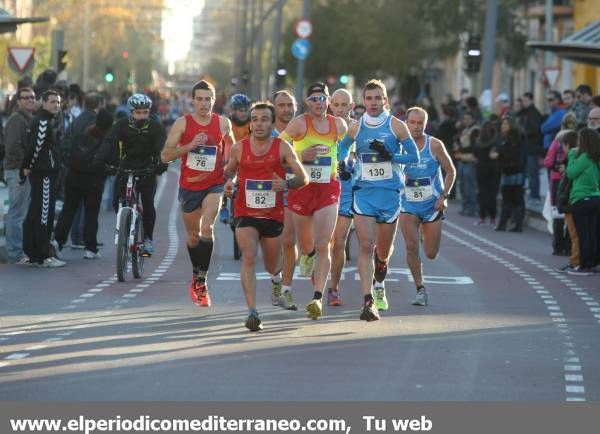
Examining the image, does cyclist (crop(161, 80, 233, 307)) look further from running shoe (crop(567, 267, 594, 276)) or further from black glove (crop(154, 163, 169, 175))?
running shoe (crop(567, 267, 594, 276))

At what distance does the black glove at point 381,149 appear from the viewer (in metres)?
15.4

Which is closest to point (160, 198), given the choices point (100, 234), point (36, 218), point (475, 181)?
point (475, 181)

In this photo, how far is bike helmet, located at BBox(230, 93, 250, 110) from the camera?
2089 centimetres

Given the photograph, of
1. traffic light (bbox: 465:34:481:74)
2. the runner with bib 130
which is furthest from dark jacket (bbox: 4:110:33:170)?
traffic light (bbox: 465:34:481:74)

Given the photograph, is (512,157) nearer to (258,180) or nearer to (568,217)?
(568,217)

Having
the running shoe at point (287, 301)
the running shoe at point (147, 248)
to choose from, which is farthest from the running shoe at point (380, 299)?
the running shoe at point (147, 248)

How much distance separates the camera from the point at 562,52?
25391 mm

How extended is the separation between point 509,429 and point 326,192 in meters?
6.28

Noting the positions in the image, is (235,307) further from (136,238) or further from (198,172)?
(136,238)

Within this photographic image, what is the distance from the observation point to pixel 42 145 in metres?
20.4

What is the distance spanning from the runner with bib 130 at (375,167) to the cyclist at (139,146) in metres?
3.81

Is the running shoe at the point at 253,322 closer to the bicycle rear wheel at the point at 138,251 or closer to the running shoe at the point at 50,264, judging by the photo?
the bicycle rear wheel at the point at 138,251

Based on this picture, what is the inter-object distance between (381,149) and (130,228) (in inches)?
156

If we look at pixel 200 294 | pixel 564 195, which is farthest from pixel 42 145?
pixel 564 195
